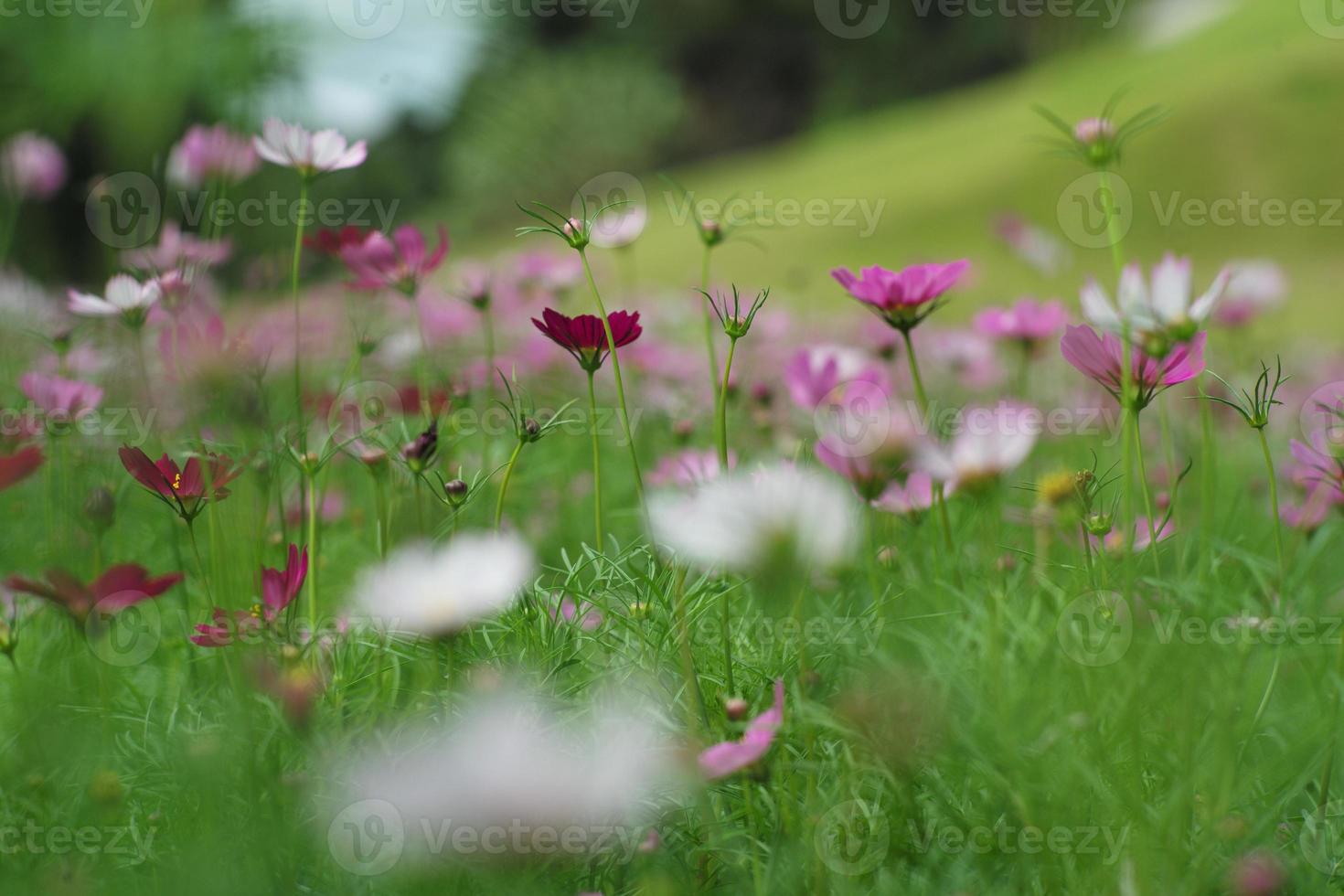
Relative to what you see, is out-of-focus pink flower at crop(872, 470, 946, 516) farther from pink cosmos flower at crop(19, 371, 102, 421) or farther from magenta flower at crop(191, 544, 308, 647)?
pink cosmos flower at crop(19, 371, 102, 421)

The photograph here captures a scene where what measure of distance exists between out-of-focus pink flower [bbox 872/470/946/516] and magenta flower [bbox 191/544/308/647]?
0.41m

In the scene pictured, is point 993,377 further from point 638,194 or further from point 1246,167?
point 1246,167

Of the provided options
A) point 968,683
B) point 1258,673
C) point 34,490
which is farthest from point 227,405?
point 34,490

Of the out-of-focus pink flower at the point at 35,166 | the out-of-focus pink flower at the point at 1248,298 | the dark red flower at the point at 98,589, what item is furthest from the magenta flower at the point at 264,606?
the out-of-focus pink flower at the point at 1248,298

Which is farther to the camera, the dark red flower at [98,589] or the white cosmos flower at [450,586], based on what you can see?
the dark red flower at [98,589]

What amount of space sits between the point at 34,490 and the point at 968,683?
1322 mm

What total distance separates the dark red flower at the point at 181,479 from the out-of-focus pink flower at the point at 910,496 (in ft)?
1.53

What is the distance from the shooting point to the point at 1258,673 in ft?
2.31

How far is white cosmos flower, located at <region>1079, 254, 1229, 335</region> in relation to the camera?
1.91ft

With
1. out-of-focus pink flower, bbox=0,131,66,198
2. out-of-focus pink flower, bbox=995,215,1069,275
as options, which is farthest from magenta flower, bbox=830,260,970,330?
out-of-focus pink flower, bbox=0,131,66,198

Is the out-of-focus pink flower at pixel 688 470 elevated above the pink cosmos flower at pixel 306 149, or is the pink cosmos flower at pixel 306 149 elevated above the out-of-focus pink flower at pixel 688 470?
the pink cosmos flower at pixel 306 149

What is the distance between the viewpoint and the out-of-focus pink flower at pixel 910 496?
2.48 ft

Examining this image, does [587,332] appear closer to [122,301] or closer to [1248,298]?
[122,301]

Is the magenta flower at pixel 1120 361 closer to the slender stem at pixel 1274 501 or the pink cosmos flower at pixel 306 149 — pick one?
the slender stem at pixel 1274 501
